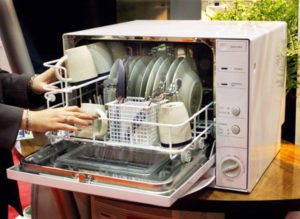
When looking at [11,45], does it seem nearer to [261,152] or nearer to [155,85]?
[155,85]

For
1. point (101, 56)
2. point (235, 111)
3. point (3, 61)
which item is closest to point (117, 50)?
point (101, 56)

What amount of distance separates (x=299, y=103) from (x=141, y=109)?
1.89 feet

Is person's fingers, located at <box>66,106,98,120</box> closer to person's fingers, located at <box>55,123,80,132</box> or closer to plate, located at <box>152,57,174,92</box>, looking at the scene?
person's fingers, located at <box>55,123,80,132</box>

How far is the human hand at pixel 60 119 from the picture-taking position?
1.06 metres

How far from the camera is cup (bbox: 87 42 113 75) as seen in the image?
4.09ft

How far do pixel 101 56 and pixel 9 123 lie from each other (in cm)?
31

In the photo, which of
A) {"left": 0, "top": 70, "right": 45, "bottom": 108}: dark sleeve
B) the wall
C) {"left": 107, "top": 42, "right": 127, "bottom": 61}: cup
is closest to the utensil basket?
{"left": 107, "top": 42, "right": 127, "bottom": 61}: cup

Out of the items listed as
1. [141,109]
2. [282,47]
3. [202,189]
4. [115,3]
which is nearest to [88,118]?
[141,109]

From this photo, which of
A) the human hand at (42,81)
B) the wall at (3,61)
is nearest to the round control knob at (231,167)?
the human hand at (42,81)

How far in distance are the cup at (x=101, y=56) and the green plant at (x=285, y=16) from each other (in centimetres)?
44

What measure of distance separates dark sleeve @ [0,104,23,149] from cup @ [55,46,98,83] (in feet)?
0.46

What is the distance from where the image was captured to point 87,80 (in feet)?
3.97

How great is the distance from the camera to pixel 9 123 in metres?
1.10

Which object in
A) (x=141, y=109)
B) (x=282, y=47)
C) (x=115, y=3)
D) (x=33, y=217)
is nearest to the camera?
(x=141, y=109)
